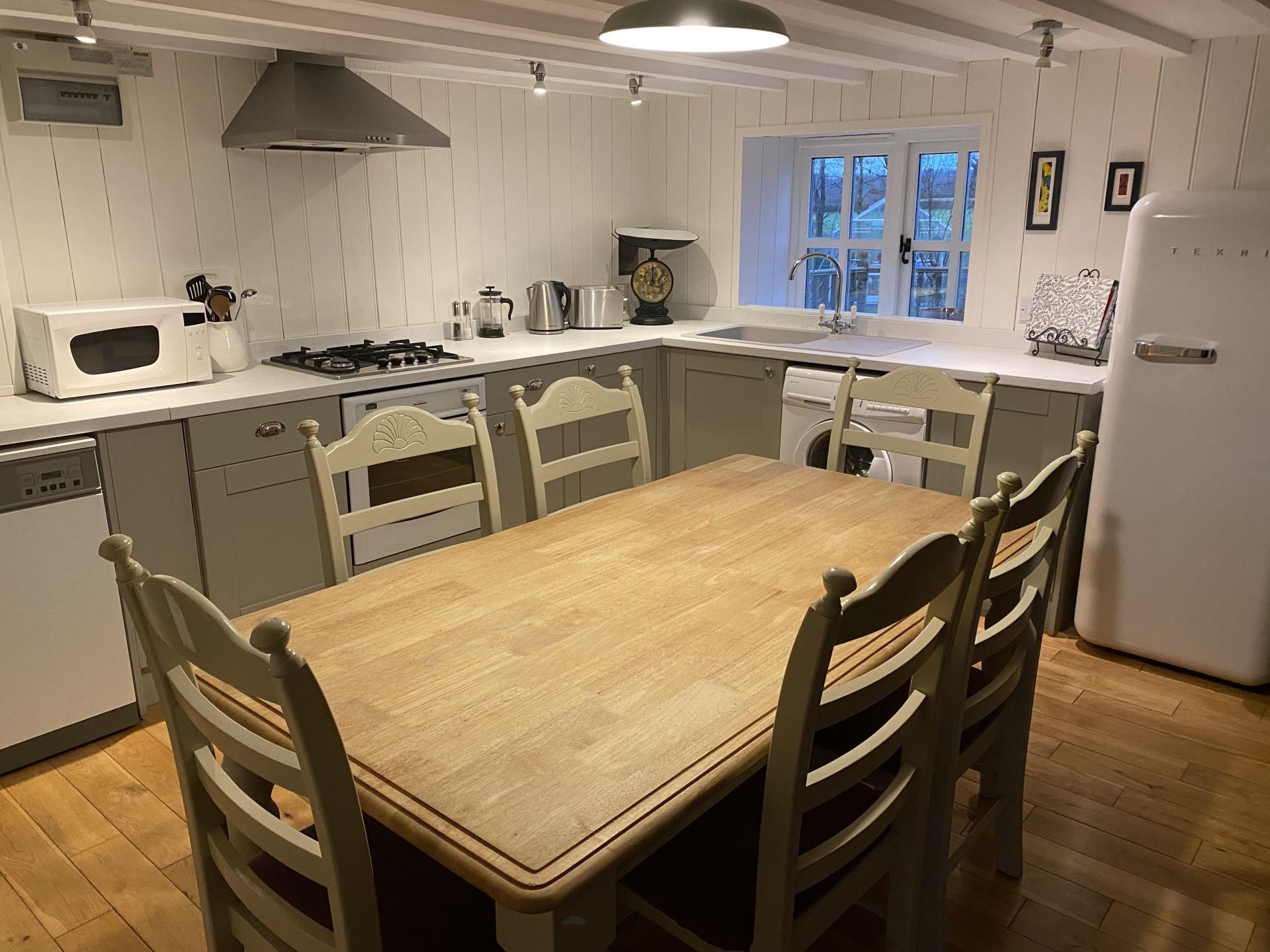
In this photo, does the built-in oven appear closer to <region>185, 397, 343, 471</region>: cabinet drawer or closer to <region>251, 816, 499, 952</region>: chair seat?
<region>185, 397, 343, 471</region>: cabinet drawer

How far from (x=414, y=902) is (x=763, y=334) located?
3584mm

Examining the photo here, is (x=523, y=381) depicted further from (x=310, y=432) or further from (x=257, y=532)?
(x=310, y=432)

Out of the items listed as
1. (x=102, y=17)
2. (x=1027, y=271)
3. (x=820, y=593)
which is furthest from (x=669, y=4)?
(x=1027, y=271)

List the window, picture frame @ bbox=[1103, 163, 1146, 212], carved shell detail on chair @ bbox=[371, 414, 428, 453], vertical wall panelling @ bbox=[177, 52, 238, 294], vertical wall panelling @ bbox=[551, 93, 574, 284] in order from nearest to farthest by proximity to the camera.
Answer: carved shell detail on chair @ bbox=[371, 414, 428, 453], vertical wall panelling @ bbox=[177, 52, 238, 294], picture frame @ bbox=[1103, 163, 1146, 212], vertical wall panelling @ bbox=[551, 93, 574, 284], the window

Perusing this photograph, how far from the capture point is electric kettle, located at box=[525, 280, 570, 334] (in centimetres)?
427

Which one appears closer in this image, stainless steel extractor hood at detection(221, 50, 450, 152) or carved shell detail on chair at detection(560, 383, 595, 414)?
carved shell detail on chair at detection(560, 383, 595, 414)

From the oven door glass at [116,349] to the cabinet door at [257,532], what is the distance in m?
0.42

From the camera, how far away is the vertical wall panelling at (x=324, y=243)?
3.56m

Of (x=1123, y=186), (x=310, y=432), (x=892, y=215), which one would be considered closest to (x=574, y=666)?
(x=310, y=432)

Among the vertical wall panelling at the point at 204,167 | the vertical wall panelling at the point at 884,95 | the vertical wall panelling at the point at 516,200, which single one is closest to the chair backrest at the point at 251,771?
the vertical wall panelling at the point at 204,167

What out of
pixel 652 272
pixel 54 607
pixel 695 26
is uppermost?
pixel 695 26

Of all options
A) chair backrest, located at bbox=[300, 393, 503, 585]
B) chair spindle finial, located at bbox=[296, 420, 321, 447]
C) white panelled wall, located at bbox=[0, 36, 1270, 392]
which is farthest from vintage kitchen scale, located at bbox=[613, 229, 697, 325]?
chair spindle finial, located at bbox=[296, 420, 321, 447]

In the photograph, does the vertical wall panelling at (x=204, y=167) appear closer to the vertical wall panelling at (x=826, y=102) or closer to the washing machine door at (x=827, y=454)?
the washing machine door at (x=827, y=454)

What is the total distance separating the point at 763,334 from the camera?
4555 millimetres
